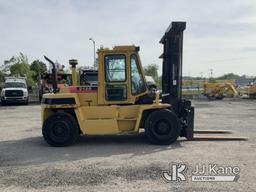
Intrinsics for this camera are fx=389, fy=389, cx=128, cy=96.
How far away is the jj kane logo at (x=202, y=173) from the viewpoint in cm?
724

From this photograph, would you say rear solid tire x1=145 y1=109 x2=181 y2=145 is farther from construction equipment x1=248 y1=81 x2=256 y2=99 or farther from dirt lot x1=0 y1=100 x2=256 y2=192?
construction equipment x1=248 y1=81 x2=256 y2=99

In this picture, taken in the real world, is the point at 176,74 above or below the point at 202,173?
above

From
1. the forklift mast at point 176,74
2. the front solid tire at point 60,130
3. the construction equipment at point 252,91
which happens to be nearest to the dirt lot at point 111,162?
the front solid tire at point 60,130

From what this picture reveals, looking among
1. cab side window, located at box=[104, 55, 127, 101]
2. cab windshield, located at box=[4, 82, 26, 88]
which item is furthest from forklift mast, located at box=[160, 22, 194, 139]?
cab windshield, located at box=[4, 82, 26, 88]

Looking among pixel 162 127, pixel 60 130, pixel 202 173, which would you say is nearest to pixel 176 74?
pixel 162 127

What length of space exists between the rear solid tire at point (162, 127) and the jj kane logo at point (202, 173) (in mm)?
2440

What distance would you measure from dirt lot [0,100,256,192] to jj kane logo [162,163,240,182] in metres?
0.15

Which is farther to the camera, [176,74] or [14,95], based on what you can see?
[14,95]

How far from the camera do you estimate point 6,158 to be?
939cm

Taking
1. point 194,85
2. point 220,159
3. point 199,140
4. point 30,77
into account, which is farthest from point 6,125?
point 30,77

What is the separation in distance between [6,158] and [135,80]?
407cm

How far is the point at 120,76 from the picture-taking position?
11000mm

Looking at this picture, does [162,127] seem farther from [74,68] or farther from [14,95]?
[14,95]

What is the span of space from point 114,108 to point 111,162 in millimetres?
2529
